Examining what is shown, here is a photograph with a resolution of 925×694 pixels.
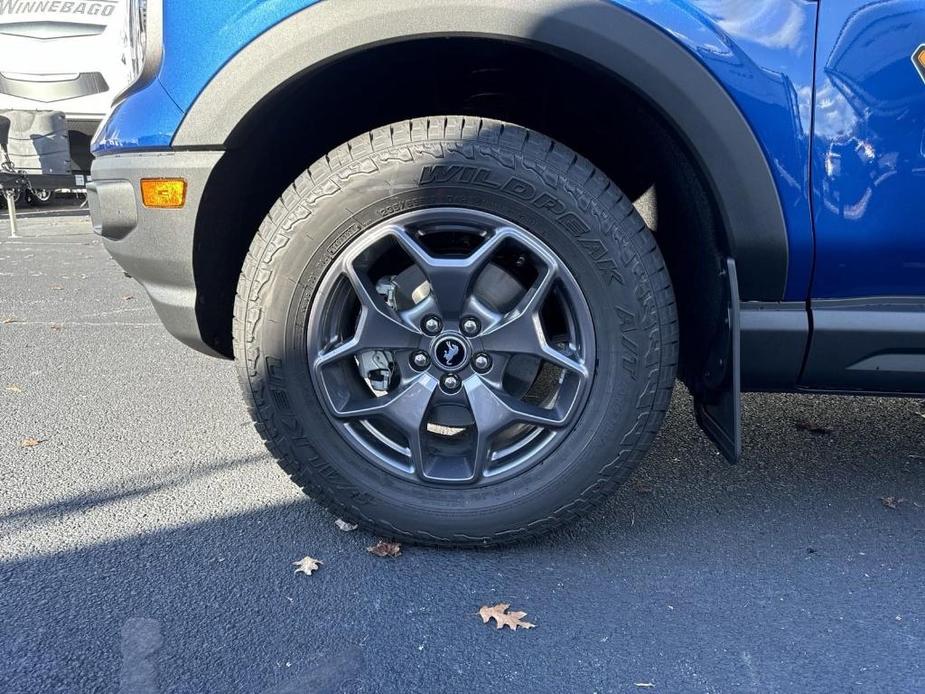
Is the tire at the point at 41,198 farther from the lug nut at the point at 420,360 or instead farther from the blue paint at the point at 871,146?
the blue paint at the point at 871,146

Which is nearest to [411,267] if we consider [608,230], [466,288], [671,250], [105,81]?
[466,288]

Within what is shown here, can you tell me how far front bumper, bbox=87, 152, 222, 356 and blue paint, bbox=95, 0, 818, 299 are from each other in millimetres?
123

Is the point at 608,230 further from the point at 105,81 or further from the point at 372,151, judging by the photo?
the point at 105,81

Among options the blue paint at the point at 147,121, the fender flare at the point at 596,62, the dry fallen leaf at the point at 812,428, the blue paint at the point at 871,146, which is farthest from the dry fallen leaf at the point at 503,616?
the dry fallen leaf at the point at 812,428

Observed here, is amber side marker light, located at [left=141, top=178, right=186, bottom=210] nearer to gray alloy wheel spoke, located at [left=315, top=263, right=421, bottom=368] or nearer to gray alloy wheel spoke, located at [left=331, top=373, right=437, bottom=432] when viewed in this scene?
gray alloy wheel spoke, located at [left=315, top=263, right=421, bottom=368]

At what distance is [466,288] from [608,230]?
375 mm

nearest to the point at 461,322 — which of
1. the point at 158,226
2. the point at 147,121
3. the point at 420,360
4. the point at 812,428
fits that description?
the point at 420,360

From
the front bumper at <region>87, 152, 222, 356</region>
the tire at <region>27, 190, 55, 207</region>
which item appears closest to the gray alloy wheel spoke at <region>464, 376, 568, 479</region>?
the front bumper at <region>87, 152, 222, 356</region>

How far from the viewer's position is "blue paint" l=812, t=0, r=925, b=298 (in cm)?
158

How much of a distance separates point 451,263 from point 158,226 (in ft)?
2.49

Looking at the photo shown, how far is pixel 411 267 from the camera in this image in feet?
6.52

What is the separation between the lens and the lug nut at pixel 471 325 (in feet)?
6.10

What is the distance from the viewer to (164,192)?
6.02 feet

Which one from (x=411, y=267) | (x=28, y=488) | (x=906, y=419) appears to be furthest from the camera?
(x=906, y=419)
